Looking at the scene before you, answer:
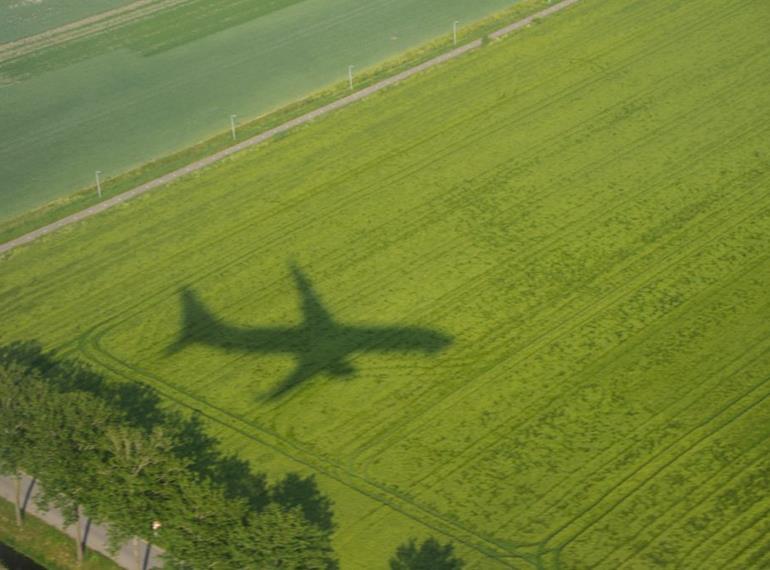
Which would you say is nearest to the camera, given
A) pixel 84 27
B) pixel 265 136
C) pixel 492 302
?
pixel 492 302

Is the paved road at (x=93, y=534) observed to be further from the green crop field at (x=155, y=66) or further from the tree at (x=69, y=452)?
the green crop field at (x=155, y=66)

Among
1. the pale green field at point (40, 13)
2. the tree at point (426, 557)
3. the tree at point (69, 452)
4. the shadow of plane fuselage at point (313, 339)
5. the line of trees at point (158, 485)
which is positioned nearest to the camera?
the line of trees at point (158, 485)

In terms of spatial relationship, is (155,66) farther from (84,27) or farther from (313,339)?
(313,339)

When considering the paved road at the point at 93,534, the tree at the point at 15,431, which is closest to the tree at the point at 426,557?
the paved road at the point at 93,534

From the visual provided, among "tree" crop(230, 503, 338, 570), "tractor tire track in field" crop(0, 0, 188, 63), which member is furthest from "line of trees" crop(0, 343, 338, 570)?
"tractor tire track in field" crop(0, 0, 188, 63)

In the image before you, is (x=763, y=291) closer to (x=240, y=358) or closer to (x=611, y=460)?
(x=611, y=460)

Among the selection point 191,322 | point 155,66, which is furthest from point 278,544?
point 155,66

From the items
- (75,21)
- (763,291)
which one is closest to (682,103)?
(763,291)
